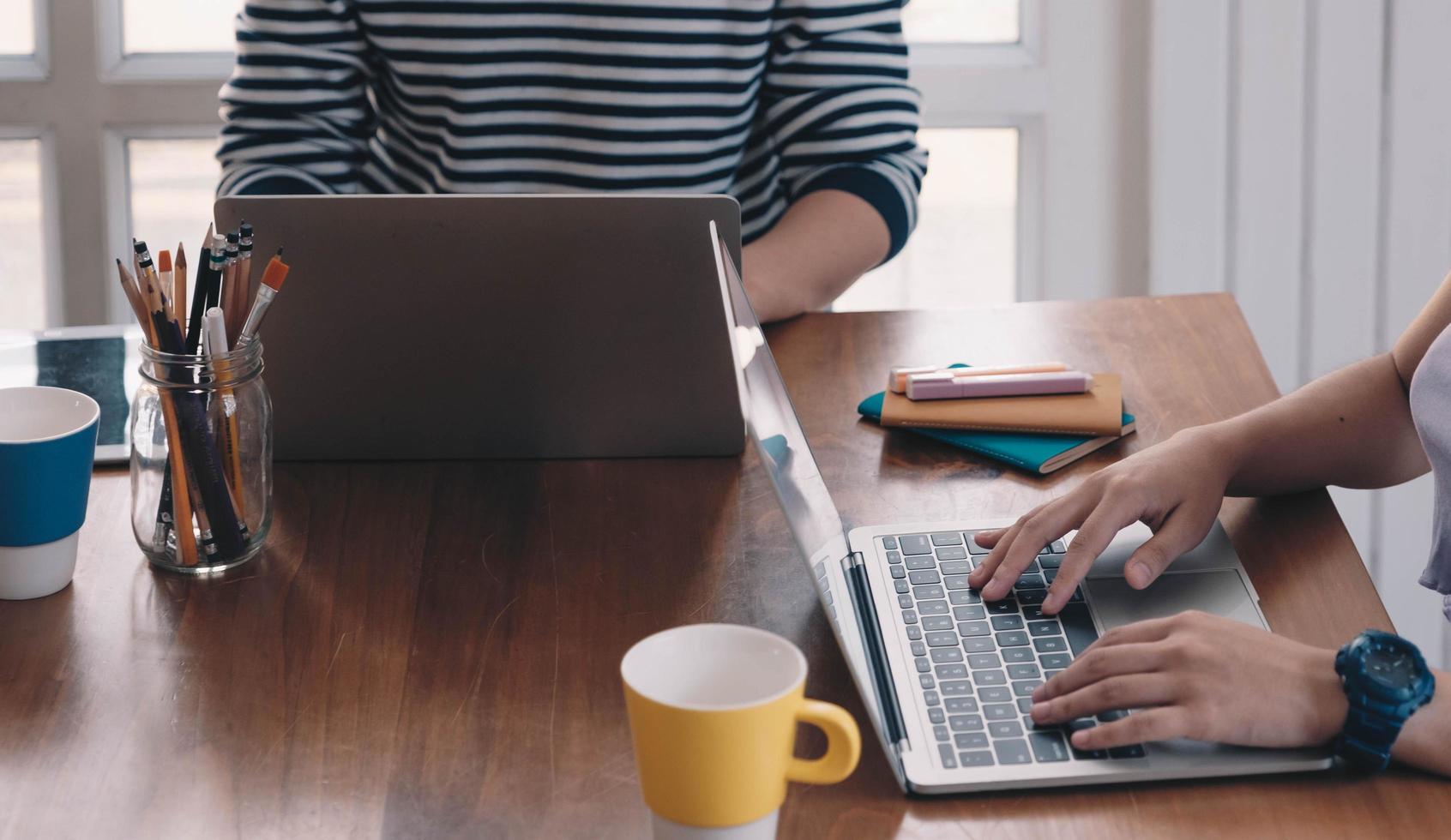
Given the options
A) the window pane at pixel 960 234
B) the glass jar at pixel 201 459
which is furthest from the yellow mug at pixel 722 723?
the window pane at pixel 960 234

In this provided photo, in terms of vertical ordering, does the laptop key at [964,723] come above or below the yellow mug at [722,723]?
below

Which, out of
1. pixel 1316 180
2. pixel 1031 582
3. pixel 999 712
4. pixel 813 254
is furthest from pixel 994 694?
pixel 1316 180

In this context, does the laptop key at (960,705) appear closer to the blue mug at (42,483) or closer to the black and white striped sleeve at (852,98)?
the blue mug at (42,483)

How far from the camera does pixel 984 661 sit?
698 millimetres

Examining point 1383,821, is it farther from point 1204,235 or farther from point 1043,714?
point 1204,235

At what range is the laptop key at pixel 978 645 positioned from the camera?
2.33ft

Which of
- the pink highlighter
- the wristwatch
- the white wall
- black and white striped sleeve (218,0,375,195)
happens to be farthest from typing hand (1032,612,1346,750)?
the white wall

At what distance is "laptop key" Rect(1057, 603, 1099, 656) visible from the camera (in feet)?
2.35

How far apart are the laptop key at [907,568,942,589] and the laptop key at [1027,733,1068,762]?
0.16 m

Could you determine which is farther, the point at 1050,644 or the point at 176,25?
the point at 176,25

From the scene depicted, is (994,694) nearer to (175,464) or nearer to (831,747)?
(831,747)

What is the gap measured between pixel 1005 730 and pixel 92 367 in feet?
2.63

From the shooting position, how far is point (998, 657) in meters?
0.70

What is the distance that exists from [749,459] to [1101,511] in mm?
264
